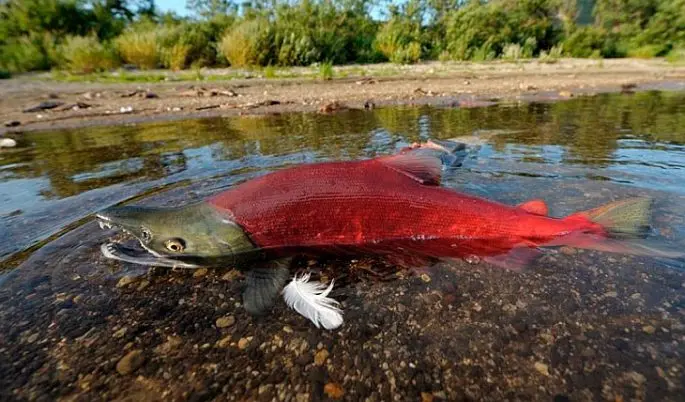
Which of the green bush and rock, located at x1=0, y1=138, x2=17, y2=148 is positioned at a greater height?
the green bush

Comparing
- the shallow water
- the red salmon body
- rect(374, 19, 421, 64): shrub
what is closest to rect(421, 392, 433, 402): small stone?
the shallow water

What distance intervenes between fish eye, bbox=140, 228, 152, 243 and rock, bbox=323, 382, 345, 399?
1.24 meters

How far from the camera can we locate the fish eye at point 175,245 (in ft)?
7.06

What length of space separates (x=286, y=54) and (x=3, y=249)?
18.1 m

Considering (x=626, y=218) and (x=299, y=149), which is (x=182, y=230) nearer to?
(x=626, y=218)

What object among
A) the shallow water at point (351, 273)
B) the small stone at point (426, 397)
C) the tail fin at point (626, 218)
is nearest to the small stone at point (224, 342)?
the shallow water at point (351, 273)

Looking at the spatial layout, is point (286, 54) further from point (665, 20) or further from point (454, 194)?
point (665, 20)

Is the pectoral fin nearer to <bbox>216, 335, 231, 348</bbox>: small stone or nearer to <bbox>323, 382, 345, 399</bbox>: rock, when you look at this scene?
<bbox>216, 335, 231, 348</bbox>: small stone

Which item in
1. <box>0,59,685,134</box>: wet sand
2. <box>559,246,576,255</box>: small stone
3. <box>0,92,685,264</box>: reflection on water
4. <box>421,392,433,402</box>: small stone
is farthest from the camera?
<box>0,59,685,134</box>: wet sand

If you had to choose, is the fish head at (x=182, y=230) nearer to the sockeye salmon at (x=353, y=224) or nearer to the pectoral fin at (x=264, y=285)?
the sockeye salmon at (x=353, y=224)

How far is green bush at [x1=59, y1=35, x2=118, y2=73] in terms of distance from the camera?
17156mm

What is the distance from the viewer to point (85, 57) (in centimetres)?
1723

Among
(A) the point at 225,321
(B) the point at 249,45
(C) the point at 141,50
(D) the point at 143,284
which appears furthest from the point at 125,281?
(C) the point at 141,50

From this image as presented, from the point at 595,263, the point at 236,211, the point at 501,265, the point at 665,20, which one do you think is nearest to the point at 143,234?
the point at 236,211
